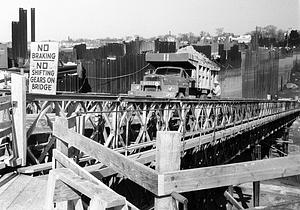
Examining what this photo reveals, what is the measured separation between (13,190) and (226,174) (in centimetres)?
341

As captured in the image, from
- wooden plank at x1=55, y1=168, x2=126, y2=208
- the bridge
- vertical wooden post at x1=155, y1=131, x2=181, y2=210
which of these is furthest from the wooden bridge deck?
vertical wooden post at x1=155, y1=131, x2=181, y2=210

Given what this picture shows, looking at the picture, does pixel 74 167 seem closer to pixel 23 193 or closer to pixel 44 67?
pixel 23 193

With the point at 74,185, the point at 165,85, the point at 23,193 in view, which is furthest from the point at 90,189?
the point at 165,85

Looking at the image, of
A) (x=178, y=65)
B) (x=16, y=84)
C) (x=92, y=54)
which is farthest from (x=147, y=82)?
(x=92, y=54)

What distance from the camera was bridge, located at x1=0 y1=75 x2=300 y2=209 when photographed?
202 cm

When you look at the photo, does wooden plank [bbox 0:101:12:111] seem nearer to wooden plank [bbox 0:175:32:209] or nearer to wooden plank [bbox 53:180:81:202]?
wooden plank [bbox 0:175:32:209]

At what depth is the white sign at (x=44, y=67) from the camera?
6.24 m

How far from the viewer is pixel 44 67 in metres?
6.32

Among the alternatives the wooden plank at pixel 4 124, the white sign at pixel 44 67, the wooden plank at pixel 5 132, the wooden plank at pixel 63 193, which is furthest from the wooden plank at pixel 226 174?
the white sign at pixel 44 67

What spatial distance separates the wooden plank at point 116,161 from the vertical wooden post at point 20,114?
2342mm

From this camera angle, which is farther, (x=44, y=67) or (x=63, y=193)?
(x=44, y=67)

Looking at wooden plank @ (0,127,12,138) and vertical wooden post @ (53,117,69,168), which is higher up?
vertical wooden post @ (53,117,69,168)

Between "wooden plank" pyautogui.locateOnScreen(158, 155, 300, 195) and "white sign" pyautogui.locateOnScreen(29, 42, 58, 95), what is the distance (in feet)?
15.3

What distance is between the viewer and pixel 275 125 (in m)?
25.5
